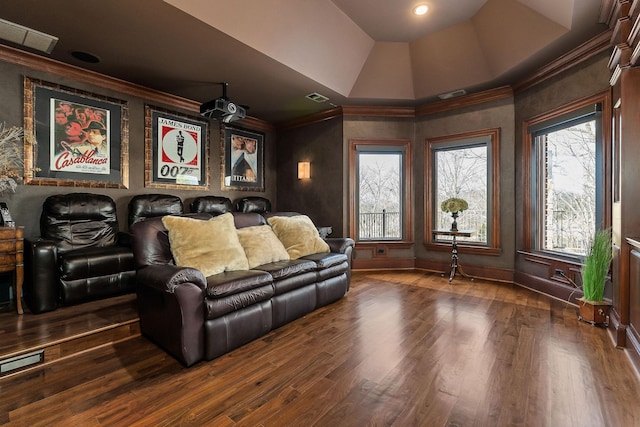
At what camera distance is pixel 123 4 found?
7.86ft

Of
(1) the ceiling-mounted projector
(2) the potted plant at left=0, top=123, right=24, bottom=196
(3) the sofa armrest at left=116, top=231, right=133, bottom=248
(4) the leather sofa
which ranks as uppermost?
(1) the ceiling-mounted projector

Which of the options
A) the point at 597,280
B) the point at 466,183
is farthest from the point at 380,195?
the point at 597,280

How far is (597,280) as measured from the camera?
278 centimetres

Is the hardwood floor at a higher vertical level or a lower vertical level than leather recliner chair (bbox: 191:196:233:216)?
lower

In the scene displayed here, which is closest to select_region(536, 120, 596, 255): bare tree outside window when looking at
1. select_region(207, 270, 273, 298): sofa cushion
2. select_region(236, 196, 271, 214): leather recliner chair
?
select_region(207, 270, 273, 298): sofa cushion

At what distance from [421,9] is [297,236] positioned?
3.00 m

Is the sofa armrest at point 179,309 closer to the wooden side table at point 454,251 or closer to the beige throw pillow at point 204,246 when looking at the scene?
the beige throw pillow at point 204,246

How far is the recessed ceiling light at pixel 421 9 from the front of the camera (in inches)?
132

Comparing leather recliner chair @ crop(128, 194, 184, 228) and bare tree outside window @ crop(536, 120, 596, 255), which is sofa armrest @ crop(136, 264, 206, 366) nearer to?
leather recliner chair @ crop(128, 194, 184, 228)

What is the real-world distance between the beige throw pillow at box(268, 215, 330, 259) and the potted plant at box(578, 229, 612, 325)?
2.60m

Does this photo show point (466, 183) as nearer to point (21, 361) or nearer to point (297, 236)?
point (297, 236)

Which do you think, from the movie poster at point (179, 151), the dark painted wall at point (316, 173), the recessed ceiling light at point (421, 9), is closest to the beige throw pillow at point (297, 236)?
the dark painted wall at point (316, 173)

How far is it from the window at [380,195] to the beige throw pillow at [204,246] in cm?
283

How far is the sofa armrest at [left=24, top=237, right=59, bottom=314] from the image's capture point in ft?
A: 8.70
